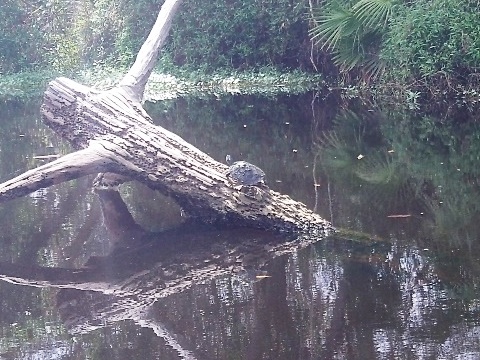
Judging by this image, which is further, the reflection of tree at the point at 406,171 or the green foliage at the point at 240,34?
the green foliage at the point at 240,34

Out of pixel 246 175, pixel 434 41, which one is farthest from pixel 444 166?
pixel 434 41

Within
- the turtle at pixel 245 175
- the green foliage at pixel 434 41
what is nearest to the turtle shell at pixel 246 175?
the turtle at pixel 245 175

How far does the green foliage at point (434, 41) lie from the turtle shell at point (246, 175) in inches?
294

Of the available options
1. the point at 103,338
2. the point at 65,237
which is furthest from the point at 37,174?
the point at 103,338

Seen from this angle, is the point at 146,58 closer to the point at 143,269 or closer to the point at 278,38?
the point at 143,269

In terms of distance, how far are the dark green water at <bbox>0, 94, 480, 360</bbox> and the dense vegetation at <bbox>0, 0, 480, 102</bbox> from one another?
A: 400cm

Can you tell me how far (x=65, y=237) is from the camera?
6.37m

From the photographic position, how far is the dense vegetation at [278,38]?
12.9m

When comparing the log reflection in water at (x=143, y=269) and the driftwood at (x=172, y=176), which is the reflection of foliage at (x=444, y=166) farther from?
the log reflection in water at (x=143, y=269)

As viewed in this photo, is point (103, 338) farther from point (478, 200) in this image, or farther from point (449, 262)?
point (478, 200)

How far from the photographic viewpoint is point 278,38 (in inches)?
688

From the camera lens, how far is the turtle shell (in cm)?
599

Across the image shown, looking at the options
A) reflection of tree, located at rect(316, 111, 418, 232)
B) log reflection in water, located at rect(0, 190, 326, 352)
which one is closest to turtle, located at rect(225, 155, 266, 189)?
log reflection in water, located at rect(0, 190, 326, 352)

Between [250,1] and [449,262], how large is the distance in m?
13.9
